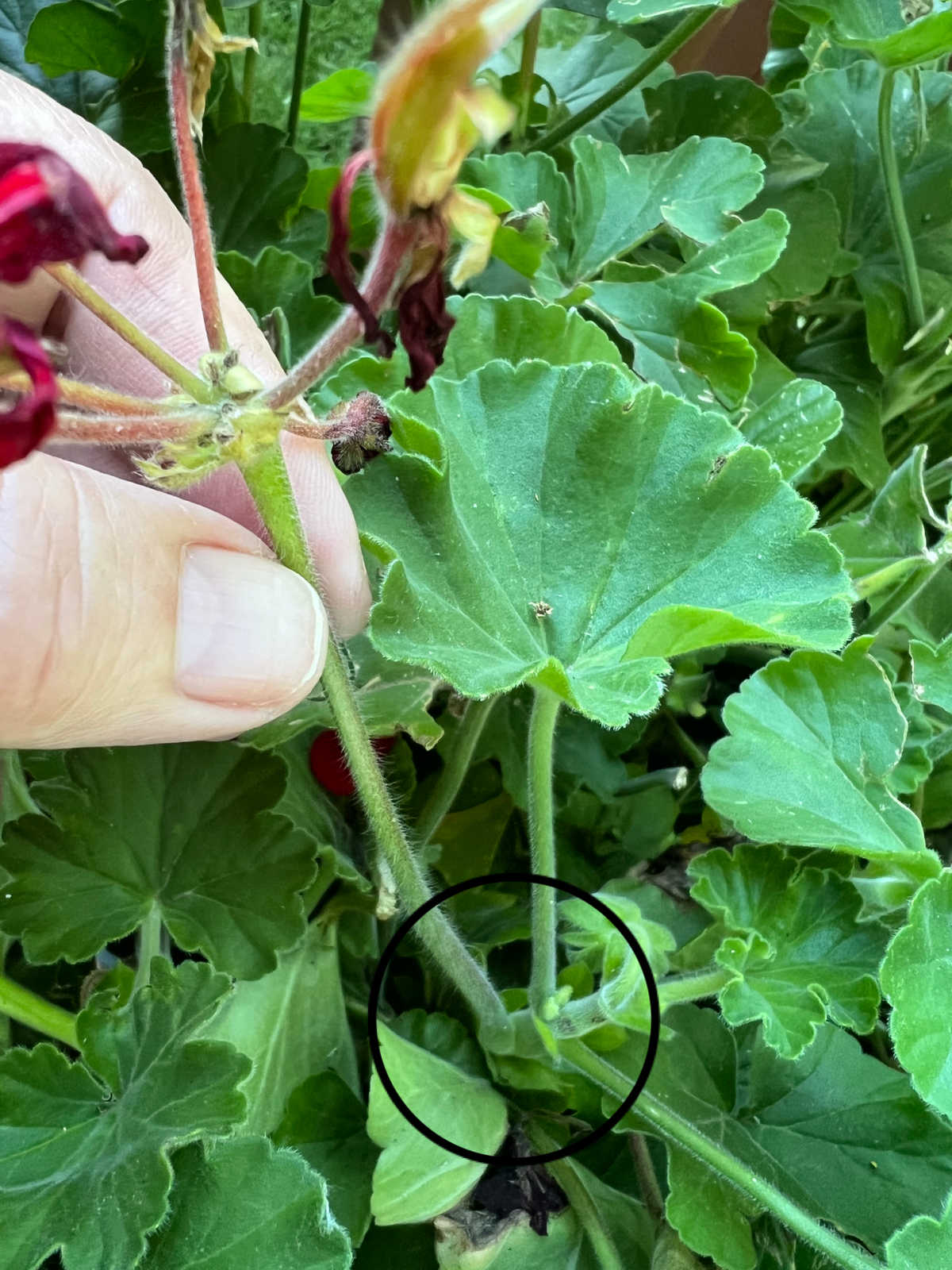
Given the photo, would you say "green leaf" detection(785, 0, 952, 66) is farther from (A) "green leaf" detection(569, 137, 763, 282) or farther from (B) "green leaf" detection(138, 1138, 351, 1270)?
(B) "green leaf" detection(138, 1138, 351, 1270)

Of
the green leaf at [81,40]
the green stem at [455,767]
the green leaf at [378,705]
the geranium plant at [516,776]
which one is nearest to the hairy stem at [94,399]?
the geranium plant at [516,776]

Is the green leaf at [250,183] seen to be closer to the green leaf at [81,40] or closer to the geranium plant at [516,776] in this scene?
the geranium plant at [516,776]

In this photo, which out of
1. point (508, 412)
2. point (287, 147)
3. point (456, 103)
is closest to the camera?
point (456, 103)

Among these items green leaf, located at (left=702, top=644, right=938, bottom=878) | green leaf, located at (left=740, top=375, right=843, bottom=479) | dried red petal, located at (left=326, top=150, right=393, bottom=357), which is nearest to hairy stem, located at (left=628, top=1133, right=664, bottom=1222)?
green leaf, located at (left=702, top=644, right=938, bottom=878)

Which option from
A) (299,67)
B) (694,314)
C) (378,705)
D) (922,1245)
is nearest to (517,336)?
(694,314)

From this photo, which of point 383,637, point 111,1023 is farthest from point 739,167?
point 111,1023

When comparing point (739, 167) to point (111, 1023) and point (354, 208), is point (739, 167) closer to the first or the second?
point (354, 208)

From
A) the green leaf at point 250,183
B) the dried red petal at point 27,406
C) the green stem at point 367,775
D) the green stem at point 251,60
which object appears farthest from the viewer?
the green stem at point 251,60
